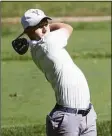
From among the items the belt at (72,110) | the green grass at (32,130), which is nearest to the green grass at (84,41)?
the green grass at (32,130)

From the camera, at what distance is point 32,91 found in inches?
354

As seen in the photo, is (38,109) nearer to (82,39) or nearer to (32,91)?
(32,91)

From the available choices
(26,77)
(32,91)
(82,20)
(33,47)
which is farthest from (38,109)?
(82,20)

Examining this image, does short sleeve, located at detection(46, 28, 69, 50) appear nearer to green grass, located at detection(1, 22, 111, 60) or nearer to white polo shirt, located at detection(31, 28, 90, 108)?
white polo shirt, located at detection(31, 28, 90, 108)

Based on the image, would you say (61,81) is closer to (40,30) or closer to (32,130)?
(40,30)

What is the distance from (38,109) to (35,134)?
1.42m

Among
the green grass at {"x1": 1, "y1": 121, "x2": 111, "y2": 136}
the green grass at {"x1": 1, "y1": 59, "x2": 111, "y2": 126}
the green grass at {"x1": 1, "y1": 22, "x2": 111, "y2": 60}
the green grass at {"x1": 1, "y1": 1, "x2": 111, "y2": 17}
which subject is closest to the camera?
the green grass at {"x1": 1, "y1": 121, "x2": 111, "y2": 136}

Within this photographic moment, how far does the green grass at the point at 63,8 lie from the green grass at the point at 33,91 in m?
7.81

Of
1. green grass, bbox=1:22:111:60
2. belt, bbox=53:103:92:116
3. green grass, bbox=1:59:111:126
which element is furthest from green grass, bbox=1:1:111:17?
belt, bbox=53:103:92:116

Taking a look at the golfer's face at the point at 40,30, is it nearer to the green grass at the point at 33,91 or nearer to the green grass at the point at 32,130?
the green grass at the point at 32,130

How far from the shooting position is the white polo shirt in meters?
4.29

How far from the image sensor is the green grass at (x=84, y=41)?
1238 cm

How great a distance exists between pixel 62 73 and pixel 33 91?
4.74 meters

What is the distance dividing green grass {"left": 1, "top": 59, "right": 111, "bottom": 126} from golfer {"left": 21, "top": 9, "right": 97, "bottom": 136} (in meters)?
2.90
